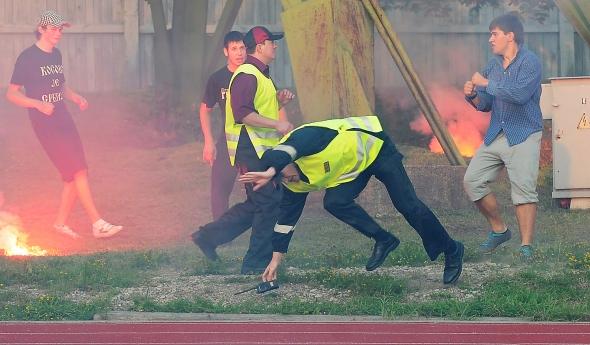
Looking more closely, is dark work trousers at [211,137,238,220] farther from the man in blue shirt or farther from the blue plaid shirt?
the blue plaid shirt

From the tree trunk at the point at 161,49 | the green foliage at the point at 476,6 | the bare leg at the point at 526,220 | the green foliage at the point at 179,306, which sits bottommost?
the green foliage at the point at 179,306

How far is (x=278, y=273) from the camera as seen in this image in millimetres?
9516

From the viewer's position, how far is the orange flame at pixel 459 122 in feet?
57.1

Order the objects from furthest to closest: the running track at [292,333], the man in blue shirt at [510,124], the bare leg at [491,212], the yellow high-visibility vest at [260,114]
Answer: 1. the bare leg at [491,212]
2. the man in blue shirt at [510,124]
3. the yellow high-visibility vest at [260,114]
4. the running track at [292,333]

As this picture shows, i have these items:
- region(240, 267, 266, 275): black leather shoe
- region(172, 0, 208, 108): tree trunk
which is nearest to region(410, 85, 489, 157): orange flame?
region(172, 0, 208, 108): tree trunk

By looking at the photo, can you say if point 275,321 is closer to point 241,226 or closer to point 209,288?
point 209,288

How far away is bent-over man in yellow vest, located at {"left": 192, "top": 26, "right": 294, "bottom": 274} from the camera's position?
384 inches

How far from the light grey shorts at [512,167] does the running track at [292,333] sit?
2182 mm

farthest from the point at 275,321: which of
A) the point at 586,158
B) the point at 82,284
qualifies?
the point at 586,158

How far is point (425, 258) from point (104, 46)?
38.1 ft

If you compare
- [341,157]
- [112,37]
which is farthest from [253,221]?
[112,37]

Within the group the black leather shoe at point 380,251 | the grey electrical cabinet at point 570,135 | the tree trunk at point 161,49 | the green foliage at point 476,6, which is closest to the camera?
the black leather shoe at point 380,251

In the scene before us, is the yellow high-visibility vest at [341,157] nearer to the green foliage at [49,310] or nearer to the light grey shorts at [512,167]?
the green foliage at [49,310]

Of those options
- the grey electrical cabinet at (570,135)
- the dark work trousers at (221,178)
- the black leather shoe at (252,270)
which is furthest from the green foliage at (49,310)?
the grey electrical cabinet at (570,135)
